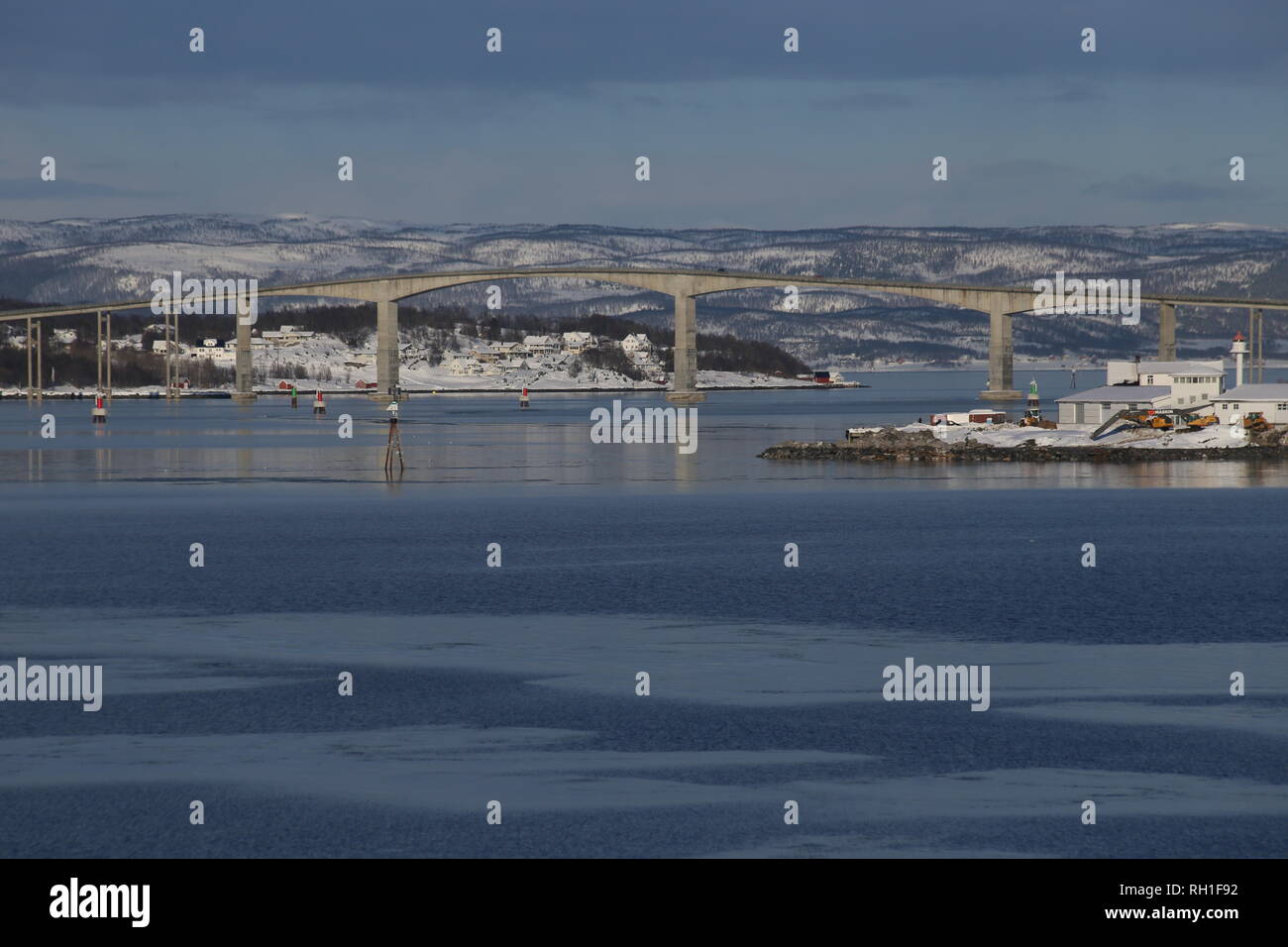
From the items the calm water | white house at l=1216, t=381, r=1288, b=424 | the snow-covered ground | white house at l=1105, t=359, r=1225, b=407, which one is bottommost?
the calm water

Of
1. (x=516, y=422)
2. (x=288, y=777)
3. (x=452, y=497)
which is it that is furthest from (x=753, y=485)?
(x=516, y=422)

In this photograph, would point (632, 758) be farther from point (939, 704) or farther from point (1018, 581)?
point (1018, 581)

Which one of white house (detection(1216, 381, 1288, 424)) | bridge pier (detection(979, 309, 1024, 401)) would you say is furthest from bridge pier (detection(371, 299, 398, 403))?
white house (detection(1216, 381, 1288, 424))

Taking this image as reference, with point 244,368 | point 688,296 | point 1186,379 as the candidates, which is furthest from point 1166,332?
point 244,368

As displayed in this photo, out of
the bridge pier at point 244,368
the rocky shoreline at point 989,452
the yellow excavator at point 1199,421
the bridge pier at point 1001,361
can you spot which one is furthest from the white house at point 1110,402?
the bridge pier at point 244,368

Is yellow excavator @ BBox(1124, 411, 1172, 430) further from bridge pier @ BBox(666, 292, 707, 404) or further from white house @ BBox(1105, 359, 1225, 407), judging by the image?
bridge pier @ BBox(666, 292, 707, 404)
